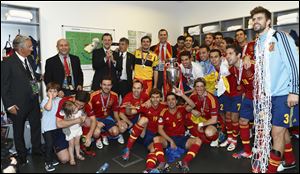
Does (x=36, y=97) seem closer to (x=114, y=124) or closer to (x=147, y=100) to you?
(x=114, y=124)

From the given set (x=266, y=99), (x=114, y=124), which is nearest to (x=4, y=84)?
(x=114, y=124)

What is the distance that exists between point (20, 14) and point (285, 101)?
3.65 meters

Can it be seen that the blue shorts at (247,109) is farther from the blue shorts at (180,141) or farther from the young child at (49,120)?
the young child at (49,120)

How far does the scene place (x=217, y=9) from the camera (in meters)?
5.35

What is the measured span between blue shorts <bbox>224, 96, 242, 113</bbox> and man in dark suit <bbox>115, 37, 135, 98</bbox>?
1604mm

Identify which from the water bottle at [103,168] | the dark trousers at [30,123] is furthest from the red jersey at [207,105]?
the dark trousers at [30,123]

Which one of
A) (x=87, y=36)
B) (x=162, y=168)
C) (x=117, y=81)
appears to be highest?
(x=87, y=36)

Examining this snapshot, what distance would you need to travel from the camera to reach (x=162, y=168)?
2.46 metres

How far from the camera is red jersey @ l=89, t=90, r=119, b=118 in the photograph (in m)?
3.30

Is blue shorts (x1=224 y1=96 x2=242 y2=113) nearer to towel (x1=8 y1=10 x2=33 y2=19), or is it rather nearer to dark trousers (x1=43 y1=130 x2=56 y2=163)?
dark trousers (x1=43 y1=130 x2=56 y2=163)

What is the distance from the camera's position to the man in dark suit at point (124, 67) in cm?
391

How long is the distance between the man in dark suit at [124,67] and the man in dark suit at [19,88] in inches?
56.2

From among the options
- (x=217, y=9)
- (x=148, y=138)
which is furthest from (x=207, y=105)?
(x=217, y=9)

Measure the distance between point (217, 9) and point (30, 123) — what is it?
4346 millimetres
